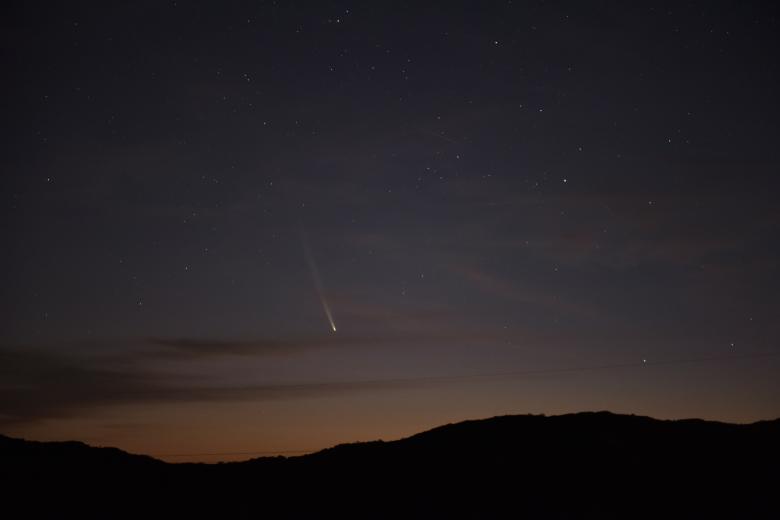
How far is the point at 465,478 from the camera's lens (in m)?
35.7

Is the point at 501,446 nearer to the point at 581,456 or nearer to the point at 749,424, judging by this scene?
the point at 581,456

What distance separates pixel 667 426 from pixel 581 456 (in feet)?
19.8

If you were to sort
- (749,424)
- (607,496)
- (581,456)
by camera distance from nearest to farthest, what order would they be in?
(607,496) < (581,456) < (749,424)

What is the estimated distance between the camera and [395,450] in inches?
1587

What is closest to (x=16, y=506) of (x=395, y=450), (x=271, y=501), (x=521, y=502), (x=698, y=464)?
(x=271, y=501)

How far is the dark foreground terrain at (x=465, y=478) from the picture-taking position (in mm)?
32562

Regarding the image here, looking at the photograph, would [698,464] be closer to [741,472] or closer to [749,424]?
[741,472]

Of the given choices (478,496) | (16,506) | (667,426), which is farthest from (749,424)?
(16,506)

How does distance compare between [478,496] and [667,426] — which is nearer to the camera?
[478,496]

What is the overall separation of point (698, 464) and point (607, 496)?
493cm

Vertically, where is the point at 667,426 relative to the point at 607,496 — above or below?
above

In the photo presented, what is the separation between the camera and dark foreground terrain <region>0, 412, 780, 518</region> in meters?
32.6

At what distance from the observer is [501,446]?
38406 mm

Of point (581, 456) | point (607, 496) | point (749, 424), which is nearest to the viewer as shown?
point (607, 496)
